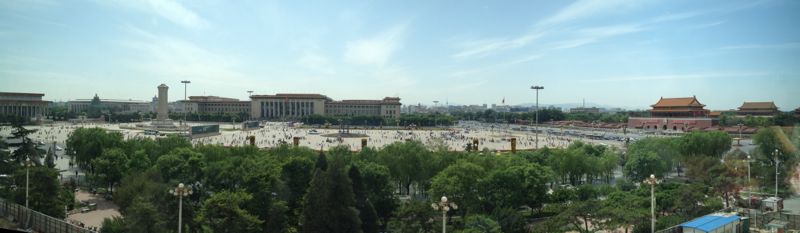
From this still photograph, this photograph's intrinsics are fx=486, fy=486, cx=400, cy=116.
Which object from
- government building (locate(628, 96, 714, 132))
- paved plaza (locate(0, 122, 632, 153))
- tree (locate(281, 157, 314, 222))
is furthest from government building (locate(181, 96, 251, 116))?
tree (locate(281, 157, 314, 222))

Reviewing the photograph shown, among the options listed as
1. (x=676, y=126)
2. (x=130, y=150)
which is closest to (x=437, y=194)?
(x=130, y=150)

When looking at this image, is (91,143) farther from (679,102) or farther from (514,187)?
(679,102)

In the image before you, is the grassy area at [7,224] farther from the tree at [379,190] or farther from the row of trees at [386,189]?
the tree at [379,190]

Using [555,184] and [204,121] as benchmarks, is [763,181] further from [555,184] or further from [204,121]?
[204,121]

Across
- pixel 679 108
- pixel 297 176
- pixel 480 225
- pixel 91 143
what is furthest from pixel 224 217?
pixel 679 108

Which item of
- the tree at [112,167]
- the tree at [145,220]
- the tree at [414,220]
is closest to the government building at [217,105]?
the tree at [112,167]

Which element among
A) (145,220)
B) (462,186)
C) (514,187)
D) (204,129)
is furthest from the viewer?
(204,129)
